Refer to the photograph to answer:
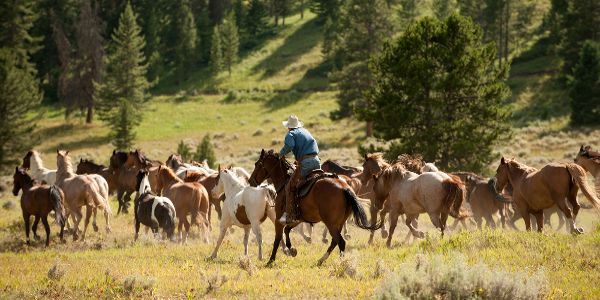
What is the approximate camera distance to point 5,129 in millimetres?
42094

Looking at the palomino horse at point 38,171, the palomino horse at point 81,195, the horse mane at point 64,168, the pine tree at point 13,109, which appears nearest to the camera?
the palomino horse at point 81,195

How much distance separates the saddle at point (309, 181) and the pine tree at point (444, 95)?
17.5 m

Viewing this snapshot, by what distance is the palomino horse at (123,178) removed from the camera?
24203mm

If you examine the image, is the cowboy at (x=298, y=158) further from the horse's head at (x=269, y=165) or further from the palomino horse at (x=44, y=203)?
the palomino horse at (x=44, y=203)

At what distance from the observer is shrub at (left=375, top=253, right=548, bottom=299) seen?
27.6ft

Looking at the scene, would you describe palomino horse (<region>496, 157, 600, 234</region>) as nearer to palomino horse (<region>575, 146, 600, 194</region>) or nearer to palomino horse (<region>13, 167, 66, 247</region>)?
palomino horse (<region>575, 146, 600, 194</region>)

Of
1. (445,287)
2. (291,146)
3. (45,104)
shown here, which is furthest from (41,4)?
(445,287)

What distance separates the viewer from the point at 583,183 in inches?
Result: 528

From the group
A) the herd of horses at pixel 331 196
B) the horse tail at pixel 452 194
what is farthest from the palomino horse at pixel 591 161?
the horse tail at pixel 452 194

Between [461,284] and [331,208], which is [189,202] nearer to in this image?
[331,208]

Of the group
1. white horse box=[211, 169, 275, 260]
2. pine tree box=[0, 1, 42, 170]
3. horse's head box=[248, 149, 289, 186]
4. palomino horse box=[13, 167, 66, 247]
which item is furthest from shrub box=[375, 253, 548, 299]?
pine tree box=[0, 1, 42, 170]

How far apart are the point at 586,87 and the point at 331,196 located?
38731 millimetres

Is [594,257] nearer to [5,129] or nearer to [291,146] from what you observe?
[291,146]

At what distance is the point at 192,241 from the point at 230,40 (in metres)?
70.2
